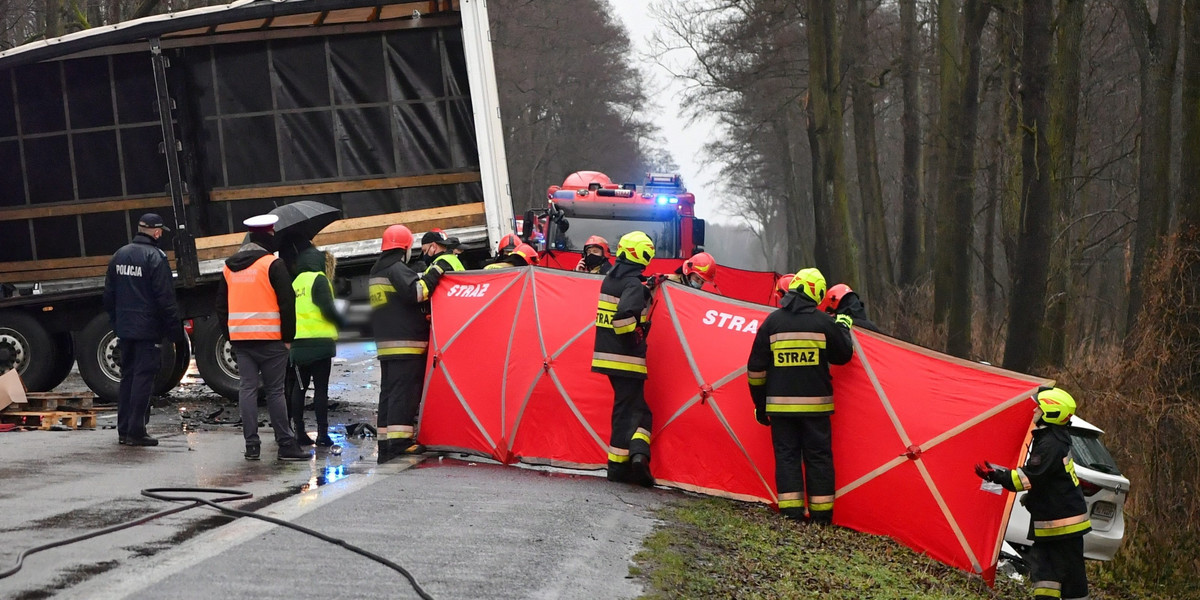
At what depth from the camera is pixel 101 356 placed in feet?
43.9

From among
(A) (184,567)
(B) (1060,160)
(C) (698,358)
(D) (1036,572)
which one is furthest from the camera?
(B) (1060,160)

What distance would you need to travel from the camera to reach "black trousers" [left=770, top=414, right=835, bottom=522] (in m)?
8.39

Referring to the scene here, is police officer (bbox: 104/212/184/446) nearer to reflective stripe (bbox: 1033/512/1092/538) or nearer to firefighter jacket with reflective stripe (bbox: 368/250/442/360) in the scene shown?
firefighter jacket with reflective stripe (bbox: 368/250/442/360)

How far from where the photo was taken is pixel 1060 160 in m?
15.8

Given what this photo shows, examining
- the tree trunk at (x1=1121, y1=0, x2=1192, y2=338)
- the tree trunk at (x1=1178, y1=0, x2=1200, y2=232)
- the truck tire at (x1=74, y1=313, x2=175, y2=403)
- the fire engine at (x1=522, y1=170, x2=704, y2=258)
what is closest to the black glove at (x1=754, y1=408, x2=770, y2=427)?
the tree trunk at (x1=1178, y1=0, x2=1200, y2=232)

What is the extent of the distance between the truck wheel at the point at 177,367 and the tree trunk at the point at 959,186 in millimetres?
11475

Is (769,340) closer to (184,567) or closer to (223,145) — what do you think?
(184,567)

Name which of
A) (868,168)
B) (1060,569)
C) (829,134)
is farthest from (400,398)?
(868,168)

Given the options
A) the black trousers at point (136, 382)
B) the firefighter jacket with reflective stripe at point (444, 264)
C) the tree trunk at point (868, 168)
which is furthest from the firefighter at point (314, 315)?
the tree trunk at point (868, 168)

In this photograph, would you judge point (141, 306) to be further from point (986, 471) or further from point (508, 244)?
point (986, 471)

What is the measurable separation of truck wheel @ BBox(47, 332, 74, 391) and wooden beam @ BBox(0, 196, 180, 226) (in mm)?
1315

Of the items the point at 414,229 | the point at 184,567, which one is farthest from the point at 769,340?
the point at 414,229

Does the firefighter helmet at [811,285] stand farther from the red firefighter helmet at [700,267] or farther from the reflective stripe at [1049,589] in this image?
the red firefighter helmet at [700,267]

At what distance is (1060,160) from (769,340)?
8.93 metres
